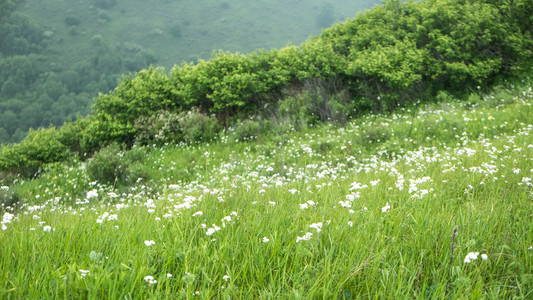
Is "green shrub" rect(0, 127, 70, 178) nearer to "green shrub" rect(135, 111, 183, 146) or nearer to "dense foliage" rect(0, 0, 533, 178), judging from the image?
"dense foliage" rect(0, 0, 533, 178)

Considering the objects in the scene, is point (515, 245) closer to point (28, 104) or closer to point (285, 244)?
point (285, 244)

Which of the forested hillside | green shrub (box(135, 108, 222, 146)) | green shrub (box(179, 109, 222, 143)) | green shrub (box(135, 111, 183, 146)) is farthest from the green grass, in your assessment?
the forested hillside

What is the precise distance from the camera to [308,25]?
467 ft

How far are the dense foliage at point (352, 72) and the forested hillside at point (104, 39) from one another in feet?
257

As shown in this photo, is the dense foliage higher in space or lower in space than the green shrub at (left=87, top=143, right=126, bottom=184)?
higher

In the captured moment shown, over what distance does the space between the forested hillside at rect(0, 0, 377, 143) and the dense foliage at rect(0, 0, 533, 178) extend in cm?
7821

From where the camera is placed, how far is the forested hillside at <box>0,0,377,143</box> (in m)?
92.3

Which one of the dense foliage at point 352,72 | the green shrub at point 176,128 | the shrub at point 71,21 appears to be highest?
the shrub at point 71,21

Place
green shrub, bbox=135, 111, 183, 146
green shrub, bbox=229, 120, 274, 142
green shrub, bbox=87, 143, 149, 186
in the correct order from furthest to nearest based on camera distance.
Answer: green shrub, bbox=135, 111, 183, 146 < green shrub, bbox=229, 120, 274, 142 < green shrub, bbox=87, 143, 149, 186

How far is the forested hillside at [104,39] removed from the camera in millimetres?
92294

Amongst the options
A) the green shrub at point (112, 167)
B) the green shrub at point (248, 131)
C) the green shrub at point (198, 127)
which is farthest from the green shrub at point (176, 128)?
the green shrub at point (112, 167)

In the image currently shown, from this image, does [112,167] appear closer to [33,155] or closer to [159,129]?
[159,129]

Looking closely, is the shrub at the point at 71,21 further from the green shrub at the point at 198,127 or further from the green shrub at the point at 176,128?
the green shrub at the point at 198,127

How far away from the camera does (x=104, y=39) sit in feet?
403
